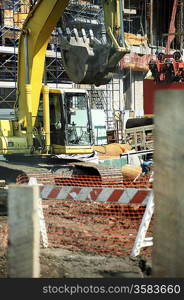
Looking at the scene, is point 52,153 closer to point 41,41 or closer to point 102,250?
point 41,41

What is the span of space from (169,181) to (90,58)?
674 centimetres

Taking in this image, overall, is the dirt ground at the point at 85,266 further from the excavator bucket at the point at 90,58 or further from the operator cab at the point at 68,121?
the operator cab at the point at 68,121

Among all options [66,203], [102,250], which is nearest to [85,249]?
[102,250]

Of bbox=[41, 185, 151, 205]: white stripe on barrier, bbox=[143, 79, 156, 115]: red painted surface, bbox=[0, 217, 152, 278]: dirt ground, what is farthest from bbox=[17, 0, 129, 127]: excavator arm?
bbox=[143, 79, 156, 115]: red painted surface

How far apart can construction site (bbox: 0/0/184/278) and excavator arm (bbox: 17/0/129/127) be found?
21 millimetres

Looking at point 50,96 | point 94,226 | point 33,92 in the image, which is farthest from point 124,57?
point 94,226

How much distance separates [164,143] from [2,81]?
19407mm

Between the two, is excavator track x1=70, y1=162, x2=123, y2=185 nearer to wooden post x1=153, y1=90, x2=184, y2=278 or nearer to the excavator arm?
the excavator arm

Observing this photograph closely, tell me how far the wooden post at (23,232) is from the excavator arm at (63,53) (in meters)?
6.37

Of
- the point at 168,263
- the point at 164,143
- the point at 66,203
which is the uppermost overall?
the point at 164,143

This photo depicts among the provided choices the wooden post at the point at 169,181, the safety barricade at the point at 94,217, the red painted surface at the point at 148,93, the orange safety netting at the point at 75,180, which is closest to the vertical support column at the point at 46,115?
the orange safety netting at the point at 75,180

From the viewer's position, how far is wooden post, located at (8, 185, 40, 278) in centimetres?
322

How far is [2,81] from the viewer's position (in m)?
21.6

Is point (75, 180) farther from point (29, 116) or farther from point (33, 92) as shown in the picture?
point (33, 92)
